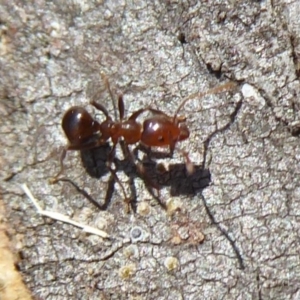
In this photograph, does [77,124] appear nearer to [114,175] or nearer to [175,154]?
[114,175]

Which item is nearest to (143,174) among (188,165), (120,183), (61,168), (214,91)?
(120,183)

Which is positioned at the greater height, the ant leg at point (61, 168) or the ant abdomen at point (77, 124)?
the ant abdomen at point (77, 124)

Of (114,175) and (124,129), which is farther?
(124,129)

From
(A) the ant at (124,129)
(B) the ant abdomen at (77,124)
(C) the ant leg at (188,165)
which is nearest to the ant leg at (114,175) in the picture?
(A) the ant at (124,129)

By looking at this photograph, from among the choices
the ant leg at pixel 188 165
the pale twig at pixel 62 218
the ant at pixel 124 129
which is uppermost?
the ant at pixel 124 129

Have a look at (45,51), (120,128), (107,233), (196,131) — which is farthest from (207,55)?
(107,233)

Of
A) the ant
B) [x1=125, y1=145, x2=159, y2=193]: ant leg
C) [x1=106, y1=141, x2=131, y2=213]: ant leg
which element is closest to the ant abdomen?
the ant

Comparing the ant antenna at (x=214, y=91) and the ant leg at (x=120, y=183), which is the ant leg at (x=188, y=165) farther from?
the ant leg at (x=120, y=183)
